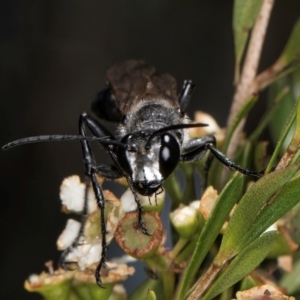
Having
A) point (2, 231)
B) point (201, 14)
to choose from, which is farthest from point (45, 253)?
point (201, 14)

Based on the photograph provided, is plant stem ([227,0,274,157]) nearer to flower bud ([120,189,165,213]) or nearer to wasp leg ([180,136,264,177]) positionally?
wasp leg ([180,136,264,177])

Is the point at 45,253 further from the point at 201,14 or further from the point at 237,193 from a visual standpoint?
the point at 237,193

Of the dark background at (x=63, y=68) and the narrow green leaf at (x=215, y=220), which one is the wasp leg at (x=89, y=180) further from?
the dark background at (x=63, y=68)

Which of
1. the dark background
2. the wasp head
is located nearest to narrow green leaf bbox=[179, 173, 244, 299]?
the wasp head

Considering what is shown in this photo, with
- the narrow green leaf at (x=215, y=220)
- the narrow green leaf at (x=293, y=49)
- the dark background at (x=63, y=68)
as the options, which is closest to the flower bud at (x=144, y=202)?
the narrow green leaf at (x=215, y=220)

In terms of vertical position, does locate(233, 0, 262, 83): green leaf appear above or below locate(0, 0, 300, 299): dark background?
above
